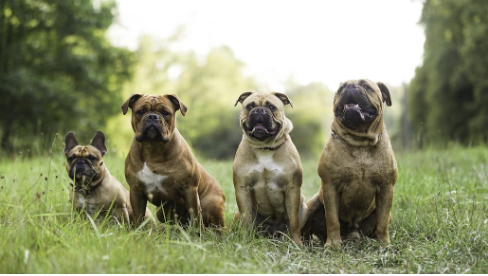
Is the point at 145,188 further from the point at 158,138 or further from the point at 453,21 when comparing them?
the point at 453,21

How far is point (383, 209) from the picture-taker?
4.71 metres

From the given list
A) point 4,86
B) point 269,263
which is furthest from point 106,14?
point 269,263

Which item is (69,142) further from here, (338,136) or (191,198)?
(338,136)

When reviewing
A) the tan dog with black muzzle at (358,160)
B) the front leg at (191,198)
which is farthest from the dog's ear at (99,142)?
the tan dog with black muzzle at (358,160)

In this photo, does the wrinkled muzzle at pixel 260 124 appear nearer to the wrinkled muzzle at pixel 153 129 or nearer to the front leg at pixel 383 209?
the wrinkled muzzle at pixel 153 129

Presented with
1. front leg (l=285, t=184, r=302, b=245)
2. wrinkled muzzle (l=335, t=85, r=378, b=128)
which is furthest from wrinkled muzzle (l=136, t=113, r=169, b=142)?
wrinkled muzzle (l=335, t=85, r=378, b=128)

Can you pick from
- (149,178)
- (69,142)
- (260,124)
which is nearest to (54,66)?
(69,142)

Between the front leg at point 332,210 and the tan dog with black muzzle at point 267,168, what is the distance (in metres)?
0.29

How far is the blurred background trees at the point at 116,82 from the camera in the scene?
19641 mm

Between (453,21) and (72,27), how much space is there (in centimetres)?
1849

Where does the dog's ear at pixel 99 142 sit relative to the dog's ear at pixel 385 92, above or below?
below

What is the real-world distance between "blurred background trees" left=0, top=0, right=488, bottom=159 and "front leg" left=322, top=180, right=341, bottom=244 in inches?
476

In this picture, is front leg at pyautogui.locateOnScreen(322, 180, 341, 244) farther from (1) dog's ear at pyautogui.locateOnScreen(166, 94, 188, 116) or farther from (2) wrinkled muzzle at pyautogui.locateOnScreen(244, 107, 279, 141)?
(1) dog's ear at pyautogui.locateOnScreen(166, 94, 188, 116)

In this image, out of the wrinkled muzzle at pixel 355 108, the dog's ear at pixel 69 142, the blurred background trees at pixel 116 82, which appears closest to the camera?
the wrinkled muzzle at pixel 355 108
